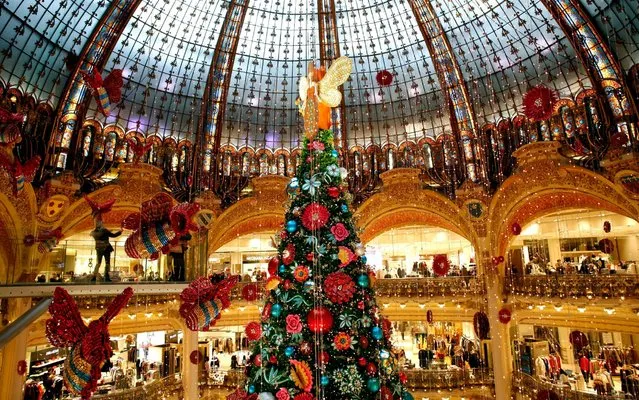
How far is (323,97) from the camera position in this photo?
8.52m

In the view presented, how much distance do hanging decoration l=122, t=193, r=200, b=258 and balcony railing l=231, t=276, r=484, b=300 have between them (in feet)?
31.1

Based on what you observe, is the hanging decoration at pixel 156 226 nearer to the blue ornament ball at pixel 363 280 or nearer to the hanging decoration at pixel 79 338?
the hanging decoration at pixel 79 338

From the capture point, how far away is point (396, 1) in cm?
1858

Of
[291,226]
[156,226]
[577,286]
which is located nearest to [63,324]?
[156,226]

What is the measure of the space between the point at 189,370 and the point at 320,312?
1380 centimetres

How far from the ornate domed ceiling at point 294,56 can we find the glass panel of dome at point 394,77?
0.05 metres

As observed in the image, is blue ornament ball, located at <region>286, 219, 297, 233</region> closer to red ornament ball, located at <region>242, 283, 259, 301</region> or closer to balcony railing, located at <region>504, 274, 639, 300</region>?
balcony railing, located at <region>504, 274, 639, 300</region>

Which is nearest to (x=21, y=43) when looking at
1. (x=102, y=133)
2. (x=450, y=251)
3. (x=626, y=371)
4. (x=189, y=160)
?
(x=102, y=133)

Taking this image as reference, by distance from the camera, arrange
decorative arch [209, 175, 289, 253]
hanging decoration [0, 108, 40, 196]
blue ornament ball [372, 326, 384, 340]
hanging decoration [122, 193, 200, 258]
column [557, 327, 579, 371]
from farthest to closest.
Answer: column [557, 327, 579, 371] → decorative arch [209, 175, 289, 253] → hanging decoration [0, 108, 40, 196] → hanging decoration [122, 193, 200, 258] → blue ornament ball [372, 326, 384, 340]

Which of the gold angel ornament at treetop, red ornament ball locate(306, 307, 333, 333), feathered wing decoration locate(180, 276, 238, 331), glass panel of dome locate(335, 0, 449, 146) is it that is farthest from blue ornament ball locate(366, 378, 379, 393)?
glass panel of dome locate(335, 0, 449, 146)

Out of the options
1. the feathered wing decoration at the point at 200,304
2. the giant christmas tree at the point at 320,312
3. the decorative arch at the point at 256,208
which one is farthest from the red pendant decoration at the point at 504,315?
the feathered wing decoration at the point at 200,304

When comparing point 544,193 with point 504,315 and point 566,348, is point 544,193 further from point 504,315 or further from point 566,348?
point 566,348

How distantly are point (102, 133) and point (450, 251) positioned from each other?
18390 mm

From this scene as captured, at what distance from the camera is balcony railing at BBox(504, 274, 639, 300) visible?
14.0 metres
